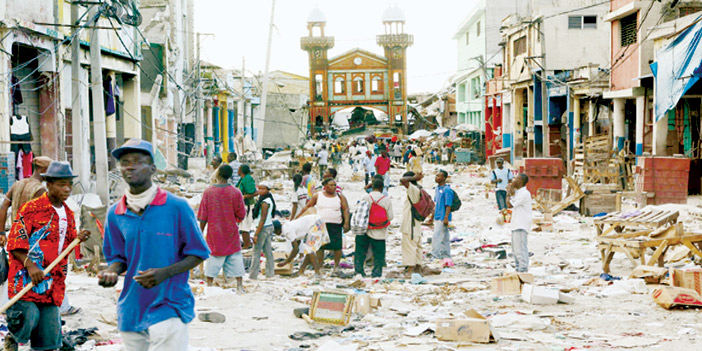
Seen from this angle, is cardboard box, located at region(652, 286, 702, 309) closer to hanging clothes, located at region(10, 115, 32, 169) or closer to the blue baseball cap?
the blue baseball cap

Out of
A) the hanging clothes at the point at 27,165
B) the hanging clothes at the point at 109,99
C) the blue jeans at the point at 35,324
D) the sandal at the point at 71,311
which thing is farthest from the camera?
the hanging clothes at the point at 109,99

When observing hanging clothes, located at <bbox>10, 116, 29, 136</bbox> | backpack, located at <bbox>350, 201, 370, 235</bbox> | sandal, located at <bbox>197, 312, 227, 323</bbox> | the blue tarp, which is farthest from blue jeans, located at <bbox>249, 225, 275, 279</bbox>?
the blue tarp

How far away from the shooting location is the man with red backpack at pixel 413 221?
11.1 metres

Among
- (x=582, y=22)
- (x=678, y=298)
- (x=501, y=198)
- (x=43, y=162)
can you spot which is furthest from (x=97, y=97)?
(x=582, y=22)

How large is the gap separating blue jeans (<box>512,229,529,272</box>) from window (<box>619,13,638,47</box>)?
49.4ft

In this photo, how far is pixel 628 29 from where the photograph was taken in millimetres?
24641

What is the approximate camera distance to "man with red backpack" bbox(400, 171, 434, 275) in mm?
11117

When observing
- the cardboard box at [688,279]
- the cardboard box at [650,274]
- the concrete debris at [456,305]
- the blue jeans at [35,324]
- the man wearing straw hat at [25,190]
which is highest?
the man wearing straw hat at [25,190]

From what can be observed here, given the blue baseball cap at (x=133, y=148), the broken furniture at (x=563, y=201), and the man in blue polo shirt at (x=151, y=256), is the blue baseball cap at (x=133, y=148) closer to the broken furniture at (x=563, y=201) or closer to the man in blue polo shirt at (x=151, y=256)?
the man in blue polo shirt at (x=151, y=256)

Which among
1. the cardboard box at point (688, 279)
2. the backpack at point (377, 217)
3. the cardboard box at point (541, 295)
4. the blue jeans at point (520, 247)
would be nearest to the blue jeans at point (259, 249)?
the backpack at point (377, 217)

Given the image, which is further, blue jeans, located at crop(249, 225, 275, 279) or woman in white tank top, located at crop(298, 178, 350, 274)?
woman in white tank top, located at crop(298, 178, 350, 274)

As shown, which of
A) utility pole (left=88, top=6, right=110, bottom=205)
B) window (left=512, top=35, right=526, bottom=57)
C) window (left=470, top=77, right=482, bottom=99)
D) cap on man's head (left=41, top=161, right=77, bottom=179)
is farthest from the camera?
window (left=470, top=77, right=482, bottom=99)

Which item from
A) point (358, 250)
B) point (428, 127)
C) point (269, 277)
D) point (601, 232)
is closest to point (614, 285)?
point (601, 232)

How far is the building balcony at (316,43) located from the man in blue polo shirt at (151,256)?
2876 inches
